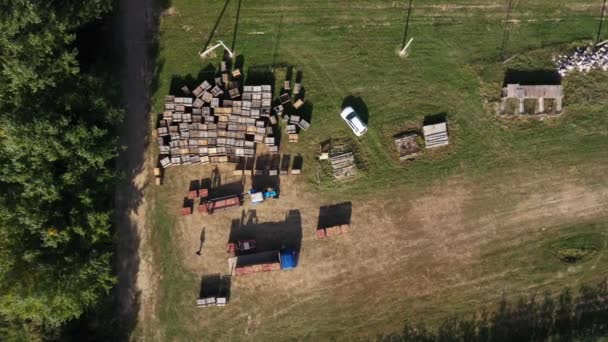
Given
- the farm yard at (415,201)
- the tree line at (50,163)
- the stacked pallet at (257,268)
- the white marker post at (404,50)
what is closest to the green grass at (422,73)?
the farm yard at (415,201)

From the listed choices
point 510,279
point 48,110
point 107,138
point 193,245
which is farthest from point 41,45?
point 510,279

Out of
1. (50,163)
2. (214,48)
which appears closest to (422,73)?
(214,48)

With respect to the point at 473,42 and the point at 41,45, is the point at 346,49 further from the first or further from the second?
the point at 41,45

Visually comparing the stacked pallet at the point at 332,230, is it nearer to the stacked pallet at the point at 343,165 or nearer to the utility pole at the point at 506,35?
the stacked pallet at the point at 343,165

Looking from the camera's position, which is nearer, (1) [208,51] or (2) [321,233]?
(2) [321,233]

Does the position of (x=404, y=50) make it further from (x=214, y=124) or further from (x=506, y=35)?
(x=214, y=124)

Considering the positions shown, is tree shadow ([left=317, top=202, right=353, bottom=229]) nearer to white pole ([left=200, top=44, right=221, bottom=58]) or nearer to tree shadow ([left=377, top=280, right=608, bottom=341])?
tree shadow ([left=377, top=280, right=608, bottom=341])
